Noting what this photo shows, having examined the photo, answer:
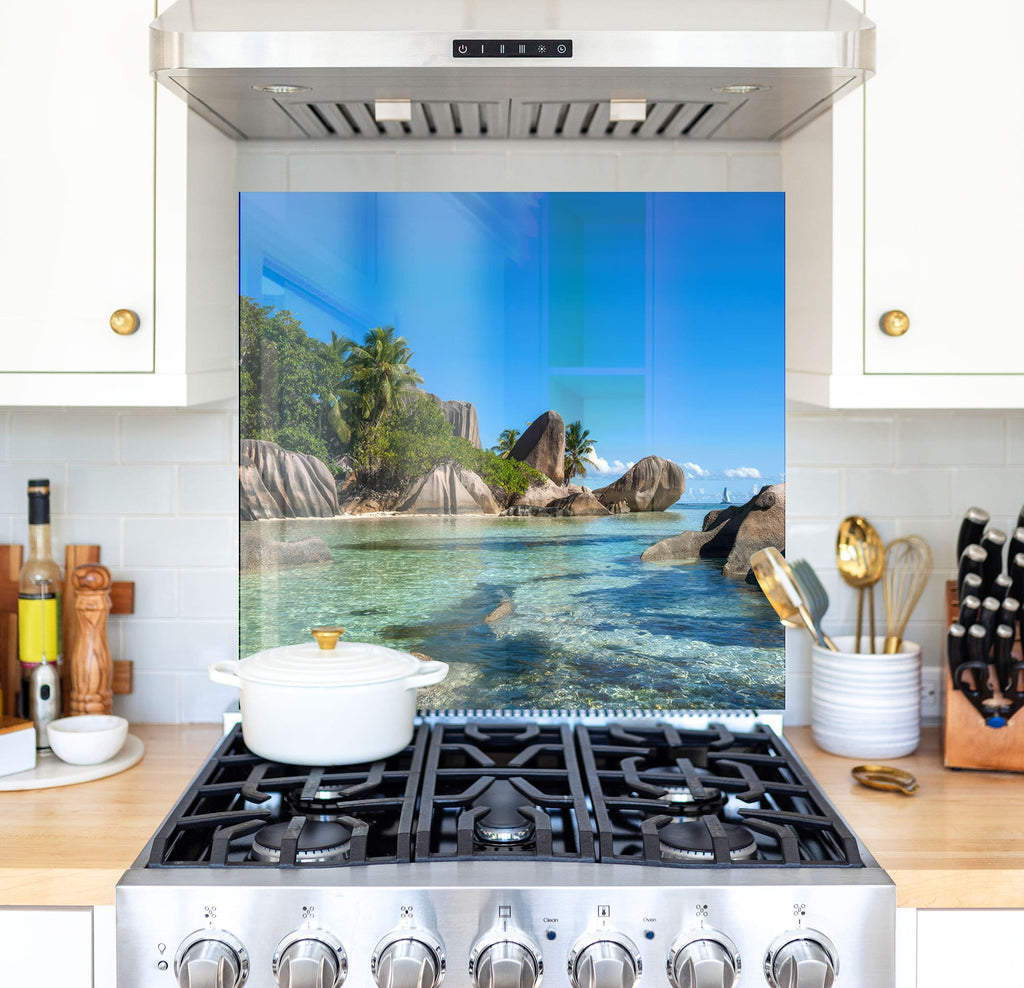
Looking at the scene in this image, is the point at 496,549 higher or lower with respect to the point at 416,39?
lower

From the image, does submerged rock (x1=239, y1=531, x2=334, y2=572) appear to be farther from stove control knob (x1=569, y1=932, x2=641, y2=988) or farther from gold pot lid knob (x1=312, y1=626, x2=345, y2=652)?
stove control knob (x1=569, y1=932, x2=641, y2=988)

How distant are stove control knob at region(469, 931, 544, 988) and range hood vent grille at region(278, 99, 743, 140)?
1.23 m

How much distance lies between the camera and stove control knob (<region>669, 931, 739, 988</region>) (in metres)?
1.37

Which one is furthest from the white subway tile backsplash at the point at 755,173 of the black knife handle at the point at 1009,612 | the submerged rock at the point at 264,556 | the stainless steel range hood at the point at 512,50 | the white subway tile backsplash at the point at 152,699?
the white subway tile backsplash at the point at 152,699

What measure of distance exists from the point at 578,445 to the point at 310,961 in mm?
1062

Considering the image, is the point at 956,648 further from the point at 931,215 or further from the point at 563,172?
the point at 563,172

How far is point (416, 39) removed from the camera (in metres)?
1.50

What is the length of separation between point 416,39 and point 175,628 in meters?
1.21

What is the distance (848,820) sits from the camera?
162 cm

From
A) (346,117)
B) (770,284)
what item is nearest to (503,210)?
(346,117)

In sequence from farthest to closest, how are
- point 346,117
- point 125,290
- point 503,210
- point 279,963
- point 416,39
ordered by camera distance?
point 503,210 → point 346,117 → point 125,290 → point 416,39 → point 279,963

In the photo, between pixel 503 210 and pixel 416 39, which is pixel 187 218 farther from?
pixel 503 210

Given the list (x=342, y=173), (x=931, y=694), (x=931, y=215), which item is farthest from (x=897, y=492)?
(x=342, y=173)

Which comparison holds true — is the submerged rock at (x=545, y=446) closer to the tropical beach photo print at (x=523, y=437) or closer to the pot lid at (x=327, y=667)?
the tropical beach photo print at (x=523, y=437)
